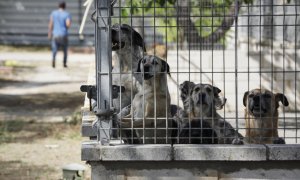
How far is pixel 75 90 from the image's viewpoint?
2028 centimetres

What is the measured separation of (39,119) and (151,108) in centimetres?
825

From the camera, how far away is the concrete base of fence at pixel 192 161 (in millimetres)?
6410

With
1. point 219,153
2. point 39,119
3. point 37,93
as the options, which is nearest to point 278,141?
point 219,153

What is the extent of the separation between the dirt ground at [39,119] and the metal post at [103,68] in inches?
126

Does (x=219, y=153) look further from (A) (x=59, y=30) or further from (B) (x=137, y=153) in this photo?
(A) (x=59, y=30)

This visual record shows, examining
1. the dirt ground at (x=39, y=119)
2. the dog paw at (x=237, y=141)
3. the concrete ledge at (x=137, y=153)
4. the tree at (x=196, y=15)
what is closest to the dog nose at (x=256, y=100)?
the tree at (x=196, y=15)

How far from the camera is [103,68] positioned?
6613mm

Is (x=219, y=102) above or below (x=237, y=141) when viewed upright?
above

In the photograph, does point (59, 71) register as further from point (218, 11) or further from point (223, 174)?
point (223, 174)

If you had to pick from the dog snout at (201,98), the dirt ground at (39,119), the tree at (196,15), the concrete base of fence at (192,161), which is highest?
the tree at (196,15)

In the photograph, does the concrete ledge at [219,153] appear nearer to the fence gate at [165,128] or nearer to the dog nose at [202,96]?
the fence gate at [165,128]

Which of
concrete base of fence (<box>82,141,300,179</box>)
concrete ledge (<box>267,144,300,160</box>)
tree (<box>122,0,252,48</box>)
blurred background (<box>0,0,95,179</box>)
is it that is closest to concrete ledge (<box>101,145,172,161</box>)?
concrete base of fence (<box>82,141,300,179</box>)

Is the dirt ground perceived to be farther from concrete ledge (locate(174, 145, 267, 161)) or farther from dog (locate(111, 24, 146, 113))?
concrete ledge (locate(174, 145, 267, 161))

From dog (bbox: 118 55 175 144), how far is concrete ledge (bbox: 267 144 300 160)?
0.95 meters
